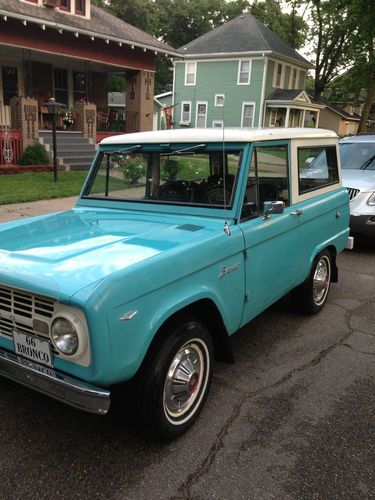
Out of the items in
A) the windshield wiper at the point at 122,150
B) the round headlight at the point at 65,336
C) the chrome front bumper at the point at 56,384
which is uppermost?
the windshield wiper at the point at 122,150

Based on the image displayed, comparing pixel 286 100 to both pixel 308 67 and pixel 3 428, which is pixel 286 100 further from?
pixel 3 428

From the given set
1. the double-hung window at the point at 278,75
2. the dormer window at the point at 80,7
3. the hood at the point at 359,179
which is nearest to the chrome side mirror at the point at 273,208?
the hood at the point at 359,179

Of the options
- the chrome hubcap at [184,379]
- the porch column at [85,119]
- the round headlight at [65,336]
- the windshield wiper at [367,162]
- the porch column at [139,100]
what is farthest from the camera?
the porch column at [139,100]

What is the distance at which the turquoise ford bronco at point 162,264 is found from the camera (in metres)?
2.20

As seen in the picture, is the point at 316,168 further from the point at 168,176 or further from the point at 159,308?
the point at 159,308

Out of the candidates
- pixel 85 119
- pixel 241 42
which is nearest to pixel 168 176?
pixel 85 119

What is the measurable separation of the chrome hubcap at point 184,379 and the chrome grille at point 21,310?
723 mm

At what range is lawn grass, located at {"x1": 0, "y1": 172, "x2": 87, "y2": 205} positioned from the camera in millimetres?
9844

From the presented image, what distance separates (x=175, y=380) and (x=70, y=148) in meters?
13.8

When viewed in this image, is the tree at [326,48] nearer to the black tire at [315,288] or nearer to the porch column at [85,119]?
the porch column at [85,119]

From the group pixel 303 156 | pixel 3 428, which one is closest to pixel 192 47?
pixel 303 156

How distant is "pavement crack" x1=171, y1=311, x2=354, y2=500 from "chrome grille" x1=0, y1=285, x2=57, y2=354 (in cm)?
99

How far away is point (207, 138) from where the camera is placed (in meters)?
3.46

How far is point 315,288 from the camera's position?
15.2 feet
